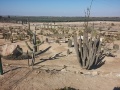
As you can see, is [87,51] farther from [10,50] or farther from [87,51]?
[10,50]

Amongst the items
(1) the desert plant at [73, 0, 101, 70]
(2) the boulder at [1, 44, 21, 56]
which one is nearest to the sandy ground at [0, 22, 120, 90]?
(1) the desert plant at [73, 0, 101, 70]

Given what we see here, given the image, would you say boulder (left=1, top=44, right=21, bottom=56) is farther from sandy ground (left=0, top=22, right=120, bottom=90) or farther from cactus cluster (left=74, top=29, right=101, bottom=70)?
cactus cluster (left=74, top=29, right=101, bottom=70)

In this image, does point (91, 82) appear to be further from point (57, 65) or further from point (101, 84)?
point (57, 65)

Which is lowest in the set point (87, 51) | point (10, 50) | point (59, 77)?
point (59, 77)

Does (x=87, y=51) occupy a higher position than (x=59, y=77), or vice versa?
(x=87, y=51)

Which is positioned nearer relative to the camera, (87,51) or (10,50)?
(87,51)

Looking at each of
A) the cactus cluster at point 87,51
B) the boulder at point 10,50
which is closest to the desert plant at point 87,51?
the cactus cluster at point 87,51

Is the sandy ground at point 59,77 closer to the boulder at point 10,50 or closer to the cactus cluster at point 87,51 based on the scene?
the cactus cluster at point 87,51

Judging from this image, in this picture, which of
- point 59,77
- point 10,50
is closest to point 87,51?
point 59,77

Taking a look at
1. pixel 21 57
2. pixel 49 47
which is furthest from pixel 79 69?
pixel 49 47

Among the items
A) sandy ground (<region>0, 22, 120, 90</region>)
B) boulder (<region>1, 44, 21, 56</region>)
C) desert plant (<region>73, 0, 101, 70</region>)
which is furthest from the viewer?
boulder (<region>1, 44, 21, 56</region>)

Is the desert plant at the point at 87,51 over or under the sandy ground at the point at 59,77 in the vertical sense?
over

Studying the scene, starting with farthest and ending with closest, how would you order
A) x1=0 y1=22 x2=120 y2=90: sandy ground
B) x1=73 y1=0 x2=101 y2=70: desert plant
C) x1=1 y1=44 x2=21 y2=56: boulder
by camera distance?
1. x1=1 y1=44 x2=21 y2=56: boulder
2. x1=73 y1=0 x2=101 y2=70: desert plant
3. x1=0 y1=22 x2=120 y2=90: sandy ground

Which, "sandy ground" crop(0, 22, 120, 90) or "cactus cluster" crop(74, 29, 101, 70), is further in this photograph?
"cactus cluster" crop(74, 29, 101, 70)
